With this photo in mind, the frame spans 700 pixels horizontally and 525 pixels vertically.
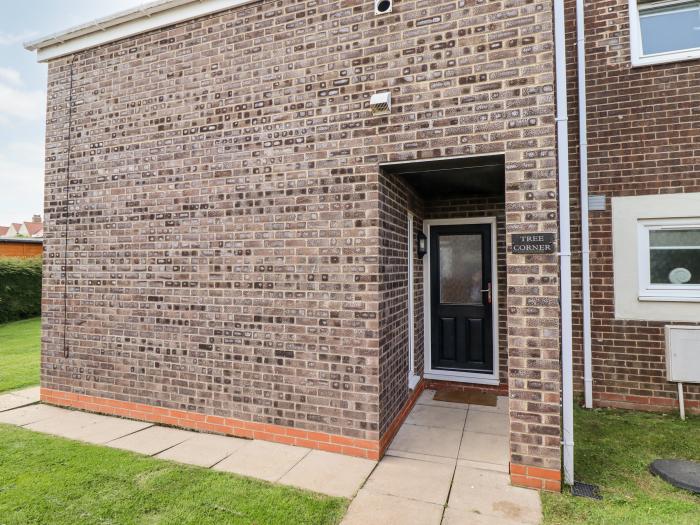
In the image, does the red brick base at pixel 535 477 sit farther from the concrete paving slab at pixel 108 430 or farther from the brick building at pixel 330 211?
the concrete paving slab at pixel 108 430

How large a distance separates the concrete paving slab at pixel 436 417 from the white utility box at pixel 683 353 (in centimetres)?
248

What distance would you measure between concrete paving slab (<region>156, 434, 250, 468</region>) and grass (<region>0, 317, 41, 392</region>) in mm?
3732

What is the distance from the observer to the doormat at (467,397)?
5035mm

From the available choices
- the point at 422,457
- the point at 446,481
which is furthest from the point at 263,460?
the point at 446,481

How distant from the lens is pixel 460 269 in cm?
568

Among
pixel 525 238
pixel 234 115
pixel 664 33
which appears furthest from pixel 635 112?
pixel 234 115

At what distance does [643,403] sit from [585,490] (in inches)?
99.1

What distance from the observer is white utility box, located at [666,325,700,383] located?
4.50 m

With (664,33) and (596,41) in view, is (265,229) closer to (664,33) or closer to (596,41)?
(596,41)

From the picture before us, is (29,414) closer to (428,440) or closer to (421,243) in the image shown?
(428,440)

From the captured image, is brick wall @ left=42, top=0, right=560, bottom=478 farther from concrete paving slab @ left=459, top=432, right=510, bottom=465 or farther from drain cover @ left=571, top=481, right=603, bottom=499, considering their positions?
concrete paving slab @ left=459, top=432, right=510, bottom=465

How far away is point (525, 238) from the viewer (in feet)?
10.3

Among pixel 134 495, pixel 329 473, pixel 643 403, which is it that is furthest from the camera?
pixel 643 403

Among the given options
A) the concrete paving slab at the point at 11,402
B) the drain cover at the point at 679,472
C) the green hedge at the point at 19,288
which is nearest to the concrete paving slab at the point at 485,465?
the drain cover at the point at 679,472
